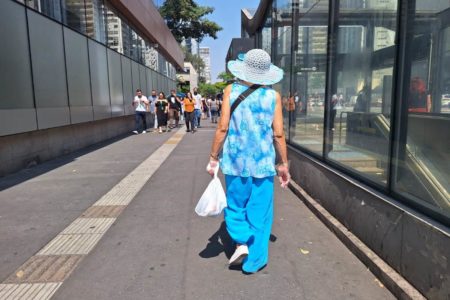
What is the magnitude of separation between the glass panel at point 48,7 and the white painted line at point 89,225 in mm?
5522

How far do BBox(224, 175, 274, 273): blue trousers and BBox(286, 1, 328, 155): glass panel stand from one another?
7.45 feet

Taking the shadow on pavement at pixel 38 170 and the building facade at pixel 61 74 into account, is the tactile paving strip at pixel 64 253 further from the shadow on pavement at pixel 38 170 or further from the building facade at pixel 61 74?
the building facade at pixel 61 74

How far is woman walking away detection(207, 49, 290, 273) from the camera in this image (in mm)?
3176

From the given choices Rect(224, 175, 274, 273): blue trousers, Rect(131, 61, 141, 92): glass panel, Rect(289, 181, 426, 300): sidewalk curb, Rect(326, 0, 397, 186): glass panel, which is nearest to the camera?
Rect(289, 181, 426, 300): sidewalk curb

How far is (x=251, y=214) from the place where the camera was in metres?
3.25

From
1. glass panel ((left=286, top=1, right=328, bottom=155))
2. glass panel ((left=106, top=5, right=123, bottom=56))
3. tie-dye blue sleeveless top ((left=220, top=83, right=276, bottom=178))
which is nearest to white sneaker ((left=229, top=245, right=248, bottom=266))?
tie-dye blue sleeveless top ((left=220, top=83, right=276, bottom=178))

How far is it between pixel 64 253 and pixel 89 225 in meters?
0.79

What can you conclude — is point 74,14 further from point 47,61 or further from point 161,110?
point 161,110

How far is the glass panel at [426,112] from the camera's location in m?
2.81

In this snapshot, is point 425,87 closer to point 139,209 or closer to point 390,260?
point 390,260

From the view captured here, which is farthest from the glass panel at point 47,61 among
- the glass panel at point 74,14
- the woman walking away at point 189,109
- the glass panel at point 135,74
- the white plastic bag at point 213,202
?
the glass panel at point 135,74

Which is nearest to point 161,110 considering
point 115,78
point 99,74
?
point 115,78

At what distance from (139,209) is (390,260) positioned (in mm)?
3173

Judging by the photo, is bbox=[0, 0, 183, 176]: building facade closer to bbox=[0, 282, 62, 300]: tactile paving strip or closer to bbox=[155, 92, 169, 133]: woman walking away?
bbox=[155, 92, 169, 133]: woman walking away
